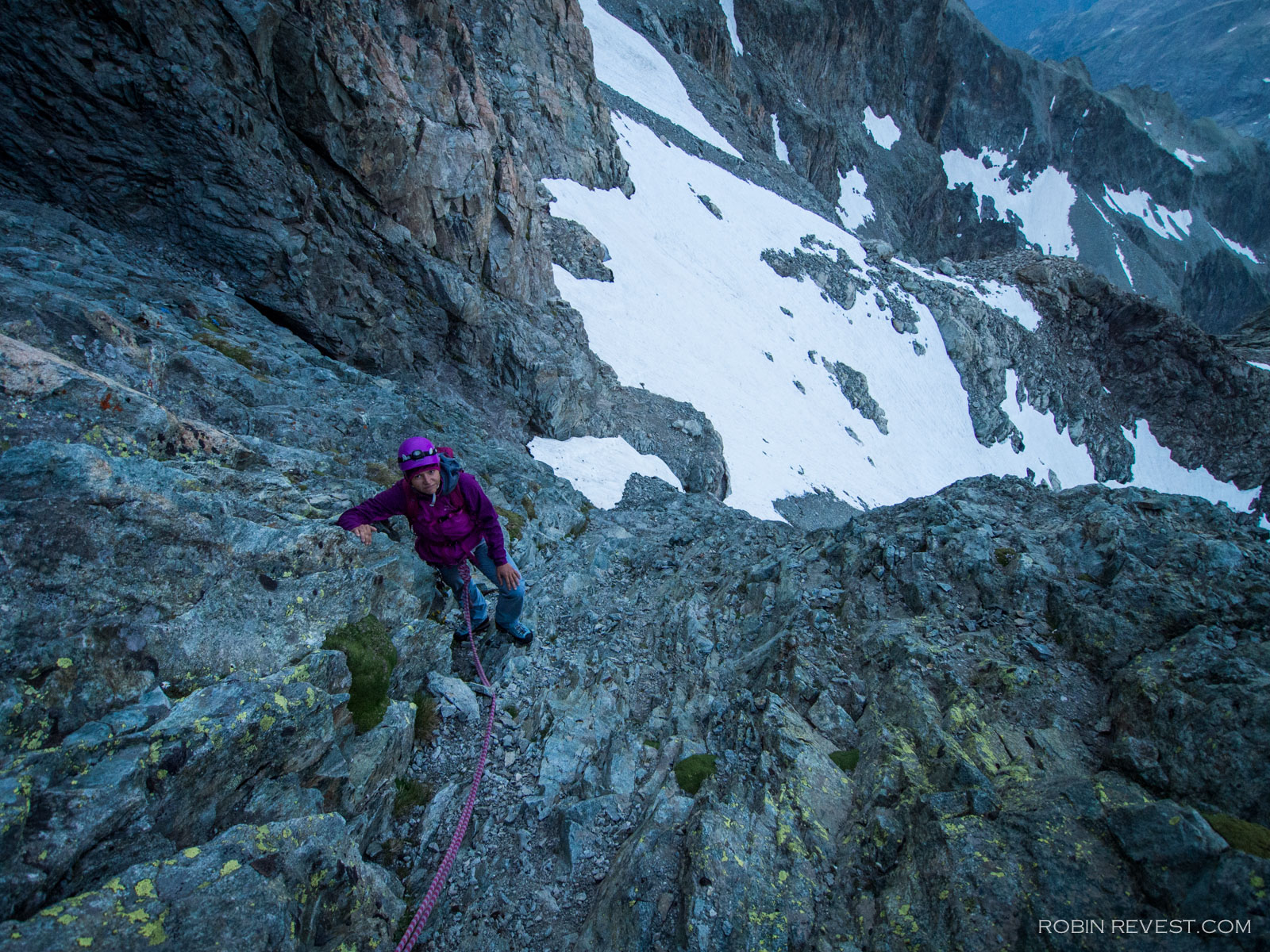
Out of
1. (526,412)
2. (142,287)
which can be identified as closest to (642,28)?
(526,412)

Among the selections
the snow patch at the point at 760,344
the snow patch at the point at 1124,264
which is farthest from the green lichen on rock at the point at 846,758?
the snow patch at the point at 1124,264

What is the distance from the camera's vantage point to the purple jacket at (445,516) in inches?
236

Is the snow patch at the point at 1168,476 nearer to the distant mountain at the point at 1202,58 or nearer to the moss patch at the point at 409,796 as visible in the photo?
the moss patch at the point at 409,796

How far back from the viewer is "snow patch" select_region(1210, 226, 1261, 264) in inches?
3944

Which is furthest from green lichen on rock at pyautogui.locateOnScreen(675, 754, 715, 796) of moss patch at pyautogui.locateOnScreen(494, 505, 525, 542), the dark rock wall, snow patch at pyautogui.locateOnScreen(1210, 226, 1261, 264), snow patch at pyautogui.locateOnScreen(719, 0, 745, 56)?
snow patch at pyautogui.locateOnScreen(1210, 226, 1261, 264)

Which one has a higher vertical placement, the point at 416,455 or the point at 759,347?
the point at 759,347

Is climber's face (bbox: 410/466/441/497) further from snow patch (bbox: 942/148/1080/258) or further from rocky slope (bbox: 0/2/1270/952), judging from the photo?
snow patch (bbox: 942/148/1080/258)

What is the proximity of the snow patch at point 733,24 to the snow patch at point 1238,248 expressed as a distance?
320 ft

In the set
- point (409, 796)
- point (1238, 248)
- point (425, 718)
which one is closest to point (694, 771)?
point (409, 796)

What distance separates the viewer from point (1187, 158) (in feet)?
340

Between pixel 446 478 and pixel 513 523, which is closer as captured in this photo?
pixel 446 478

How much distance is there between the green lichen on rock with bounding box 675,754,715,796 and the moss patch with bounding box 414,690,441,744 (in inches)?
102

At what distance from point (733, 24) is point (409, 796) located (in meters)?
88.4

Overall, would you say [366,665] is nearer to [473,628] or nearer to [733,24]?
[473,628]
